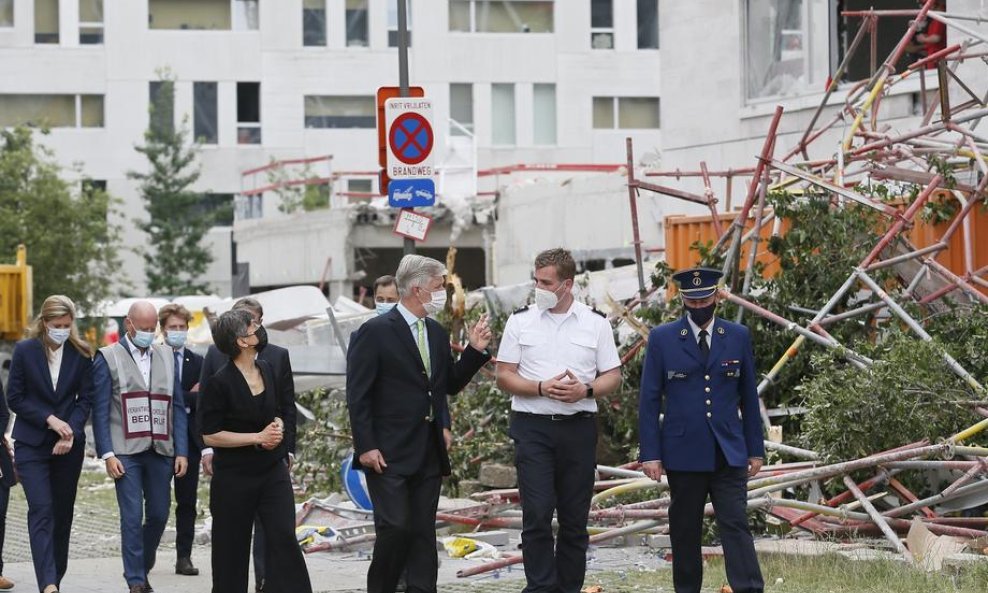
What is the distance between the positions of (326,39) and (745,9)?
33.1 m

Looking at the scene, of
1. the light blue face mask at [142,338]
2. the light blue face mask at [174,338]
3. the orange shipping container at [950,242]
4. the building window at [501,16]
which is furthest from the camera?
the building window at [501,16]

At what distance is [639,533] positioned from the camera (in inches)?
462

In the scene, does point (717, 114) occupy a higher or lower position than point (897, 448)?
higher

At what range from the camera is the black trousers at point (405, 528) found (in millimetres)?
8797

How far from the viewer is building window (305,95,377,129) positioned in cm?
5134

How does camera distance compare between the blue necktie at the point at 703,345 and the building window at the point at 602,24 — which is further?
the building window at the point at 602,24

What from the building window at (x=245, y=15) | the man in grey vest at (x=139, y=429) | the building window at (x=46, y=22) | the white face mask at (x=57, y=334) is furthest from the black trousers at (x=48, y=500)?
the building window at (x=46, y=22)

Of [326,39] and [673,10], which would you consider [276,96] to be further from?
[673,10]

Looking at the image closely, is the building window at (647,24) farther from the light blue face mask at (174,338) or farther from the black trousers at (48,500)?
the black trousers at (48,500)

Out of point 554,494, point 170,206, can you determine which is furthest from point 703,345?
point 170,206

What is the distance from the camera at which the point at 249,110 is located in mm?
51562

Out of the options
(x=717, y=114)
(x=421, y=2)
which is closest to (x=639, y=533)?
(x=717, y=114)

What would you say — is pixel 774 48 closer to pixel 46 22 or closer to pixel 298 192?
pixel 298 192

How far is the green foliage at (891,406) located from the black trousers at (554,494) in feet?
8.51
